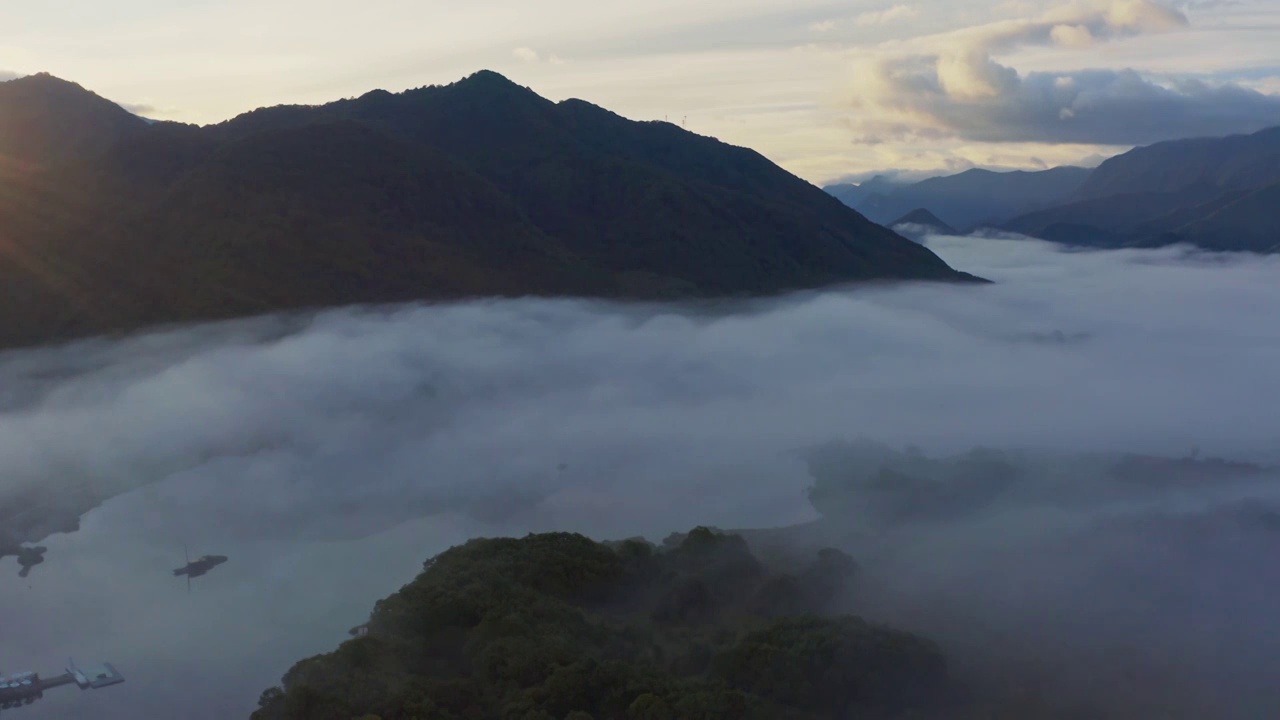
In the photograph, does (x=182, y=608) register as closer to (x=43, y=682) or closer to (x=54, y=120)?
Answer: (x=43, y=682)

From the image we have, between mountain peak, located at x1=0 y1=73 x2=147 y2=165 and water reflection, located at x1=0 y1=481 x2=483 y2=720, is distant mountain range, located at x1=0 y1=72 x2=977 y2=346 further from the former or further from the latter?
water reflection, located at x1=0 y1=481 x2=483 y2=720

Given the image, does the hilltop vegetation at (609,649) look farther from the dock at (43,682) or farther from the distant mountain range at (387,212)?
the distant mountain range at (387,212)

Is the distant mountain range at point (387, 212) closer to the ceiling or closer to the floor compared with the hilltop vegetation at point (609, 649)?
closer to the ceiling

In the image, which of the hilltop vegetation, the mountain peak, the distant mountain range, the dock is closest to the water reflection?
the dock

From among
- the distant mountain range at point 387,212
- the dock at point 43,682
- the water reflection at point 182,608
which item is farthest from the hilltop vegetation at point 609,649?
the distant mountain range at point 387,212

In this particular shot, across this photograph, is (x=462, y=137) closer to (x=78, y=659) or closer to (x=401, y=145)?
(x=401, y=145)

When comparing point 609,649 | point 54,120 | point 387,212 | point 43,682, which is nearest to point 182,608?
point 43,682

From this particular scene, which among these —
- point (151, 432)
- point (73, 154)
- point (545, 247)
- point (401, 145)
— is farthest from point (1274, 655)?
point (73, 154)
